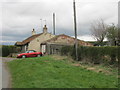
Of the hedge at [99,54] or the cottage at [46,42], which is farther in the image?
the cottage at [46,42]

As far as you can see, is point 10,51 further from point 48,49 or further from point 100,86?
point 100,86

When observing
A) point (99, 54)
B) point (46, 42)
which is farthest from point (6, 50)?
point (99, 54)

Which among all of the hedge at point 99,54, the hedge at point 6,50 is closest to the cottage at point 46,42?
the hedge at point 6,50

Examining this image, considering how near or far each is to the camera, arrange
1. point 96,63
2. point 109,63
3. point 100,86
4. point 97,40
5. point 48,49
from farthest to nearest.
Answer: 1. point 97,40
2. point 48,49
3. point 96,63
4. point 109,63
5. point 100,86

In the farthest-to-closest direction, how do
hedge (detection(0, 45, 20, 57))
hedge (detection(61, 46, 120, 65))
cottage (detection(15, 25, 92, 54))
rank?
hedge (detection(0, 45, 20, 57)) → cottage (detection(15, 25, 92, 54)) → hedge (detection(61, 46, 120, 65))

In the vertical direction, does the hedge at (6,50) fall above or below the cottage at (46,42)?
below

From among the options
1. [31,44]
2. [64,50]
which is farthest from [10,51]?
[64,50]

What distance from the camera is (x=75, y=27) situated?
1905 cm

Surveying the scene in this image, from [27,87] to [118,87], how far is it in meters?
4.09

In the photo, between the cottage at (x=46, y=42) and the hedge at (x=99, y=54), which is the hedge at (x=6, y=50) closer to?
the cottage at (x=46, y=42)

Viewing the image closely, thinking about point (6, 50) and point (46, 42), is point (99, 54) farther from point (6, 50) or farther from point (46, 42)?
point (6, 50)

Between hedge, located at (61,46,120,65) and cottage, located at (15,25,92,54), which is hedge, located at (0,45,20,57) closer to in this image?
cottage, located at (15,25,92,54)

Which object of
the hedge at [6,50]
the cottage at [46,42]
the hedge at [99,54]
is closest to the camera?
the hedge at [99,54]

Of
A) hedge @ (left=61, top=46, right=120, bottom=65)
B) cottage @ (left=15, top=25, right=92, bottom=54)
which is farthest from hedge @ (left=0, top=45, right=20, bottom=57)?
hedge @ (left=61, top=46, right=120, bottom=65)
